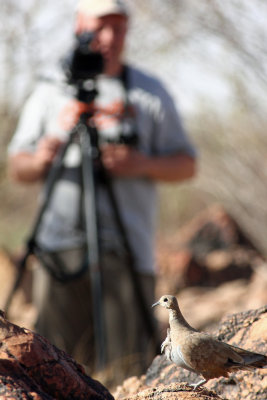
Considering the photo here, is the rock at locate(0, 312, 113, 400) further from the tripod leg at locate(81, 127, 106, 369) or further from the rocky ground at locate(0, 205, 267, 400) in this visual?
the tripod leg at locate(81, 127, 106, 369)

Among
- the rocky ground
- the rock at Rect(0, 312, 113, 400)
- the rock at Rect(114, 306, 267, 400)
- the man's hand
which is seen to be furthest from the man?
the rock at Rect(0, 312, 113, 400)

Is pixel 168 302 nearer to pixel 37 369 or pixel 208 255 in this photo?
pixel 37 369

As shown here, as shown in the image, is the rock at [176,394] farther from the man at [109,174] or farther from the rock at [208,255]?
the rock at [208,255]

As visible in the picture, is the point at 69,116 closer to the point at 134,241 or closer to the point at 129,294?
the point at 134,241

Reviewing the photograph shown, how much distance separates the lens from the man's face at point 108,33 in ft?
11.1

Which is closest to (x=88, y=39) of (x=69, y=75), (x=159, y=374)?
(x=69, y=75)

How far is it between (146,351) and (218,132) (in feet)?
8.66

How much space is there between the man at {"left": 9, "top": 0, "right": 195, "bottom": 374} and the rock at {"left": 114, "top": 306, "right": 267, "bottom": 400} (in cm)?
138

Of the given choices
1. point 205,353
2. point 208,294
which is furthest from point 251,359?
point 208,294

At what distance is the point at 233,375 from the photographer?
1739mm

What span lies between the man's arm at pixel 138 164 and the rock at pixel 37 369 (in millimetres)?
1782

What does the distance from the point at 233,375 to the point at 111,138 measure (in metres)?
1.74

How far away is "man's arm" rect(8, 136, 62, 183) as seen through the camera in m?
3.28

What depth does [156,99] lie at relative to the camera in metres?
3.38
